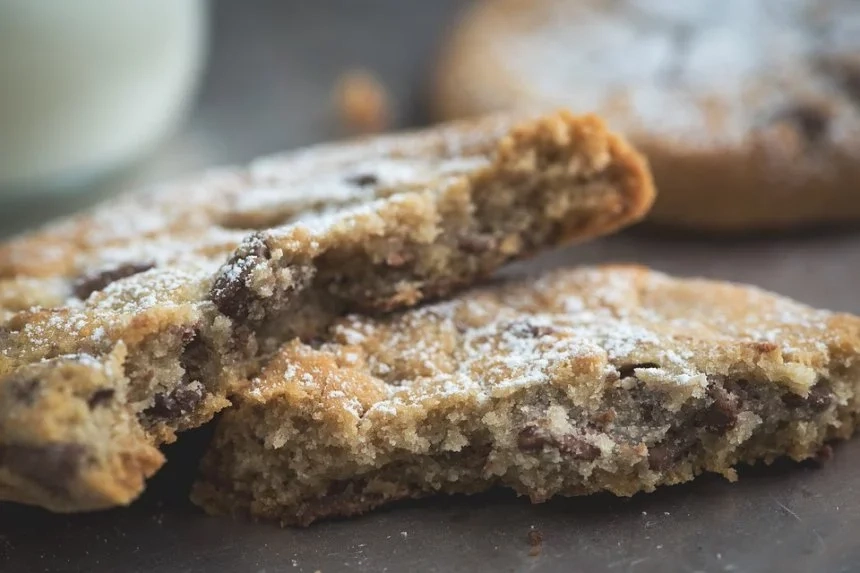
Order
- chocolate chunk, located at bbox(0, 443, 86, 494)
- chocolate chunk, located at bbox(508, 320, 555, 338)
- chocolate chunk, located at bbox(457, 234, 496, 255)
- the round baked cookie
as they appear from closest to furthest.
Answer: chocolate chunk, located at bbox(0, 443, 86, 494)
chocolate chunk, located at bbox(508, 320, 555, 338)
chocolate chunk, located at bbox(457, 234, 496, 255)
the round baked cookie

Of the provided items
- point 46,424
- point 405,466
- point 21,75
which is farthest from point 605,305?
point 21,75

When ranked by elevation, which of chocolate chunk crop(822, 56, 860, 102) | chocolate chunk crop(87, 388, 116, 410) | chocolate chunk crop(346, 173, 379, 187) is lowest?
chocolate chunk crop(87, 388, 116, 410)

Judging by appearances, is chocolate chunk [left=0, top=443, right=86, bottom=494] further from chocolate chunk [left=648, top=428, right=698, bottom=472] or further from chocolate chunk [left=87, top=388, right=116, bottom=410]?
chocolate chunk [left=648, top=428, right=698, bottom=472]

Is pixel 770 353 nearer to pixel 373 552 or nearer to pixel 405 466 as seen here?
pixel 405 466

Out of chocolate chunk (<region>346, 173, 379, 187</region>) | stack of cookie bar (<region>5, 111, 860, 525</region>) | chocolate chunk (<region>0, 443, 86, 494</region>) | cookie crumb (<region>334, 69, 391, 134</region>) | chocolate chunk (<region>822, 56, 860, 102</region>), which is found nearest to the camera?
chocolate chunk (<region>0, 443, 86, 494</region>)

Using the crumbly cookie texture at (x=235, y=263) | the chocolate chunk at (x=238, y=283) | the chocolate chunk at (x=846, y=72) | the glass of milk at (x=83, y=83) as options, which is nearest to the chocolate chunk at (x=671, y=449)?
the crumbly cookie texture at (x=235, y=263)

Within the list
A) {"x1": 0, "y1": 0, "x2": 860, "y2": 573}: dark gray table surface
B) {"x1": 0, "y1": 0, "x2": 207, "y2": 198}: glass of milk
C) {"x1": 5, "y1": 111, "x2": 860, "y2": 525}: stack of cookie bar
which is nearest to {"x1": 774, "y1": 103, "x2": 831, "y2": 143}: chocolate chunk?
{"x1": 5, "y1": 111, "x2": 860, "y2": 525}: stack of cookie bar

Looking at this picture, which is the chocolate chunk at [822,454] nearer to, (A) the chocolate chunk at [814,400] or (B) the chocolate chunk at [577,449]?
(A) the chocolate chunk at [814,400]
